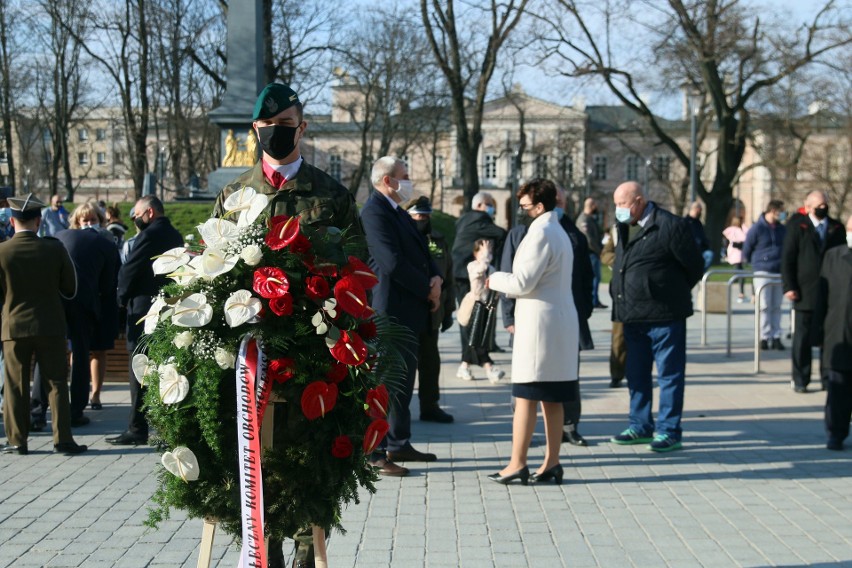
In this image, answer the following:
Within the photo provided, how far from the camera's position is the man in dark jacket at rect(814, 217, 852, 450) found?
8078 mm

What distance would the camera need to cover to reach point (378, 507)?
6.59 m

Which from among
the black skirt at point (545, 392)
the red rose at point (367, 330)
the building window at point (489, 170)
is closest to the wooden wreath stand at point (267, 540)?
the red rose at point (367, 330)

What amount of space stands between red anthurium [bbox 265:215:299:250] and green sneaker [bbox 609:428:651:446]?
5328 mm

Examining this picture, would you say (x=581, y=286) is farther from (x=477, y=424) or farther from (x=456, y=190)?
(x=456, y=190)

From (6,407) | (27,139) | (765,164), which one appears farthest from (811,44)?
(27,139)

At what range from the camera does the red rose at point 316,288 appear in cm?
393

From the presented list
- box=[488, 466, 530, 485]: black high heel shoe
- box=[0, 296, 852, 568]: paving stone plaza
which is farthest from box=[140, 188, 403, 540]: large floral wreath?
box=[488, 466, 530, 485]: black high heel shoe

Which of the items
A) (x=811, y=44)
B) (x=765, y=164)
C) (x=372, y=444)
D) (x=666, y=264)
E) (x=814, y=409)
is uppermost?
(x=811, y=44)

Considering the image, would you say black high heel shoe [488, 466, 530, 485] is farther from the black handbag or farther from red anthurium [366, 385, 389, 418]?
red anthurium [366, 385, 389, 418]

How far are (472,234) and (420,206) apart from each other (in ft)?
7.32

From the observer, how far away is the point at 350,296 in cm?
396

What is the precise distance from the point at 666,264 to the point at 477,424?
2364 millimetres

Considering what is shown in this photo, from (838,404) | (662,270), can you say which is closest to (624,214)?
(662,270)

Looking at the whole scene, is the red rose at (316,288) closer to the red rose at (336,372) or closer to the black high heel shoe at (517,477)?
the red rose at (336,372)
